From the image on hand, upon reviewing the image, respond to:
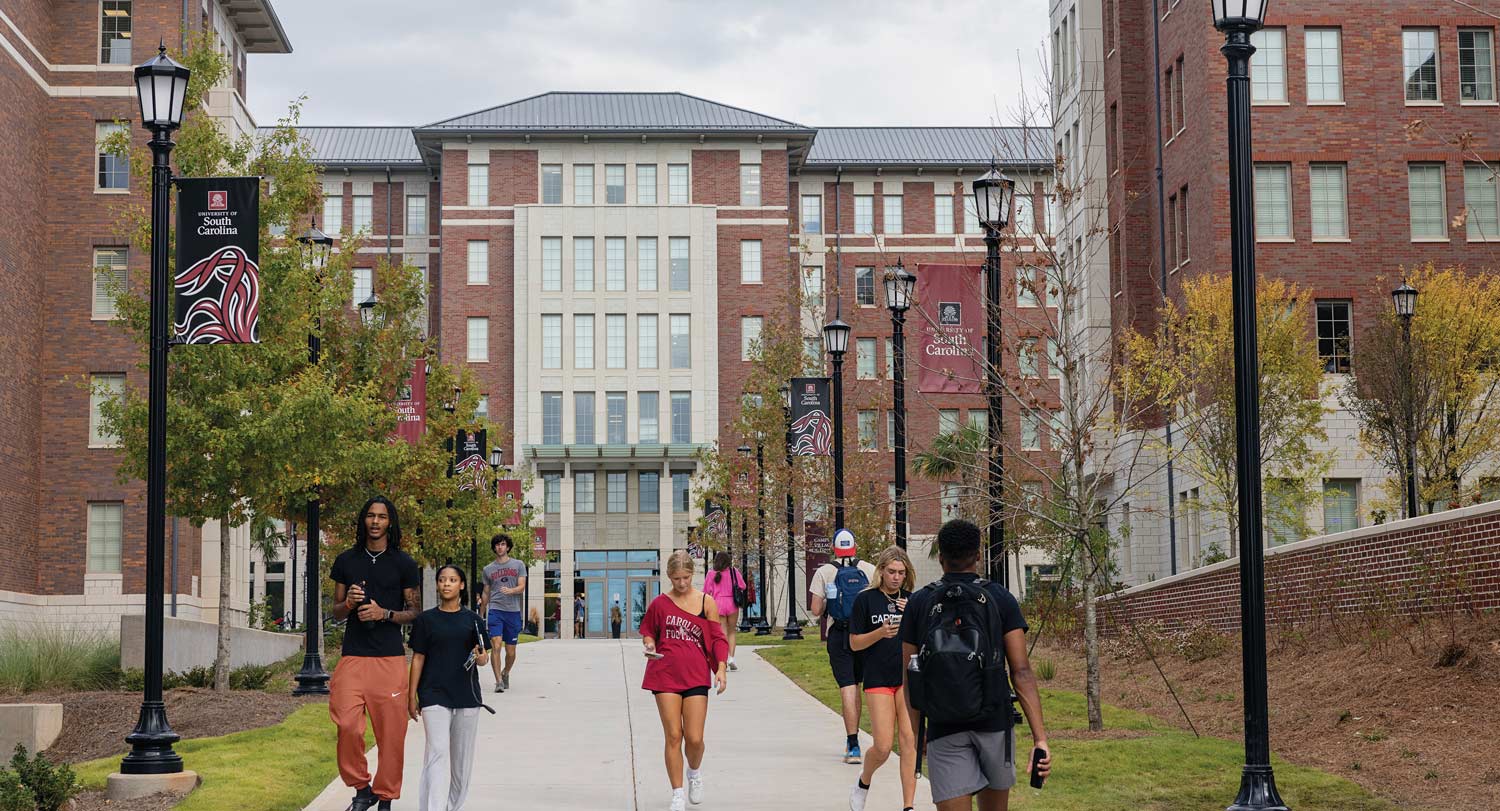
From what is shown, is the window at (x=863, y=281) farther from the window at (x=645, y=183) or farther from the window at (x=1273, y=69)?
the window at (x=1273, y=69)

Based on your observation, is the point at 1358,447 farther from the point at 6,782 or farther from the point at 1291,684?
the point at 6,782

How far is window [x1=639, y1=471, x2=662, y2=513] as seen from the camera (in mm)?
78250

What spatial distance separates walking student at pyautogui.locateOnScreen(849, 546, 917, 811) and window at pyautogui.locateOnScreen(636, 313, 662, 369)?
6551cm

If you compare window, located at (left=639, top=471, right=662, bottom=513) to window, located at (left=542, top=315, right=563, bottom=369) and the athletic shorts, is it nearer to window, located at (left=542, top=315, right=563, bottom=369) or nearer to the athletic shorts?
window, located at (left=542, top=315, right=563, bottom=369)

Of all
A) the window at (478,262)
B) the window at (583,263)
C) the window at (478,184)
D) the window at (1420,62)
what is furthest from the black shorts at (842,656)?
the window at (478,184)

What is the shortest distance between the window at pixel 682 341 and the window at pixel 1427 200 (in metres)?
40.0

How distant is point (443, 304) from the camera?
258ft

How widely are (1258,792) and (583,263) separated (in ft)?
227

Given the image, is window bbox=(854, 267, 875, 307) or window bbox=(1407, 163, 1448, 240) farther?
window bbox=(854, 267, 875, 307)

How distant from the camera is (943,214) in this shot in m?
84.6

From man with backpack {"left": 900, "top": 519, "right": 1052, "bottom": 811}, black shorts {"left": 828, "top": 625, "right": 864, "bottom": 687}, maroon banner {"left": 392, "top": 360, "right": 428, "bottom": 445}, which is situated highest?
maroon banner {"left": 392, "top": 360, "right": 428, "bottom": 445}

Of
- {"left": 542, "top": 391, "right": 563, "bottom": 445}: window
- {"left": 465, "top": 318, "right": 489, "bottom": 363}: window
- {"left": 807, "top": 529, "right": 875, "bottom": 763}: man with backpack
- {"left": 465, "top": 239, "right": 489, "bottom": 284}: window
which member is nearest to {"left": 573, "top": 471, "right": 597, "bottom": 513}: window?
{"left": 542, "top": 391, "right": 563, "bottom": 445}: window

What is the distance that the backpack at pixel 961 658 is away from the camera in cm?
766

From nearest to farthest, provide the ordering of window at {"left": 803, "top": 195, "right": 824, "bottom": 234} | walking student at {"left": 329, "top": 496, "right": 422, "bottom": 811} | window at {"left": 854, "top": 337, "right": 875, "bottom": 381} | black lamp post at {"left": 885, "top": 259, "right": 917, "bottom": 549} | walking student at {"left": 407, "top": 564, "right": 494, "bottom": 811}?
walking student at {"left": 329, "top": 496, "right": 422, "bottom": 811}, walking student at {"left": 407, "top": 564, "right": 494, "bottom": 811}, black lamp post at {"left": 885, "top": 259, "right": 917, "bottom": 549}, window at {"left": 854, "top": 337, "right": 875, "bottom": 381}, window at {"left": 803, "top": 195, "right": 824, "bottom": 234}
